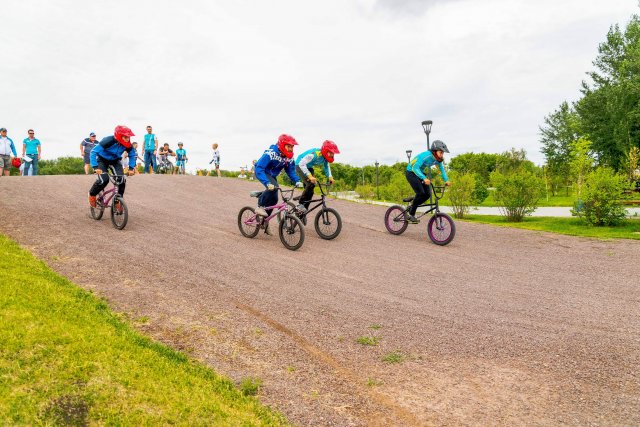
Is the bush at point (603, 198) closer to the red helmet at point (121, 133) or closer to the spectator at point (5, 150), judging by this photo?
the red helmet at point (121, 133)

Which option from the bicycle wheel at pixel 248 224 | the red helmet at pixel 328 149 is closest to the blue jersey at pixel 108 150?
the bicycle wheel at pixel 248 224

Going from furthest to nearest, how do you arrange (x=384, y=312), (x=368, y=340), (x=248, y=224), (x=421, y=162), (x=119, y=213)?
(x=421, y=162), (x=248, y=224), (x=119, y=213), (x=384, y=312), (x=368, y=340)

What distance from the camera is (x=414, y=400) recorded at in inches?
153

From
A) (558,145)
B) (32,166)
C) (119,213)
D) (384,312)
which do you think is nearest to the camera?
(384,312)

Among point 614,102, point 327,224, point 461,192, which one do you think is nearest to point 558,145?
point 614,102

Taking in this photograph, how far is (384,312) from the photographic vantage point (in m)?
6.06

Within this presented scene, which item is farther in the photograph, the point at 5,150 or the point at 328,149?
the point at 5,150

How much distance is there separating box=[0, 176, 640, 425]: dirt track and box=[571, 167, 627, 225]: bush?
13.7 ft

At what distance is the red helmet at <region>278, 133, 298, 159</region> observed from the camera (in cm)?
1034

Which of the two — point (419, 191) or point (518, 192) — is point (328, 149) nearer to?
point (419, 191)

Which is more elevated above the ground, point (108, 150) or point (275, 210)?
point (108, 150)

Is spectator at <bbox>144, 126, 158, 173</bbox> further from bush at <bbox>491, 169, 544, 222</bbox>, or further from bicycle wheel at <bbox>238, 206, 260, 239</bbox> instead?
bush at <bbox>491, 169, 544, 222</bbox>

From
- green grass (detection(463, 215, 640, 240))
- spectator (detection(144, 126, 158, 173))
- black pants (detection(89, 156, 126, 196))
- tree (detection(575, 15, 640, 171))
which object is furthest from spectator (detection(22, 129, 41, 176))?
tree (detection(575, 15, 640, 171))

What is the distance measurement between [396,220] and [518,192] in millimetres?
8369
